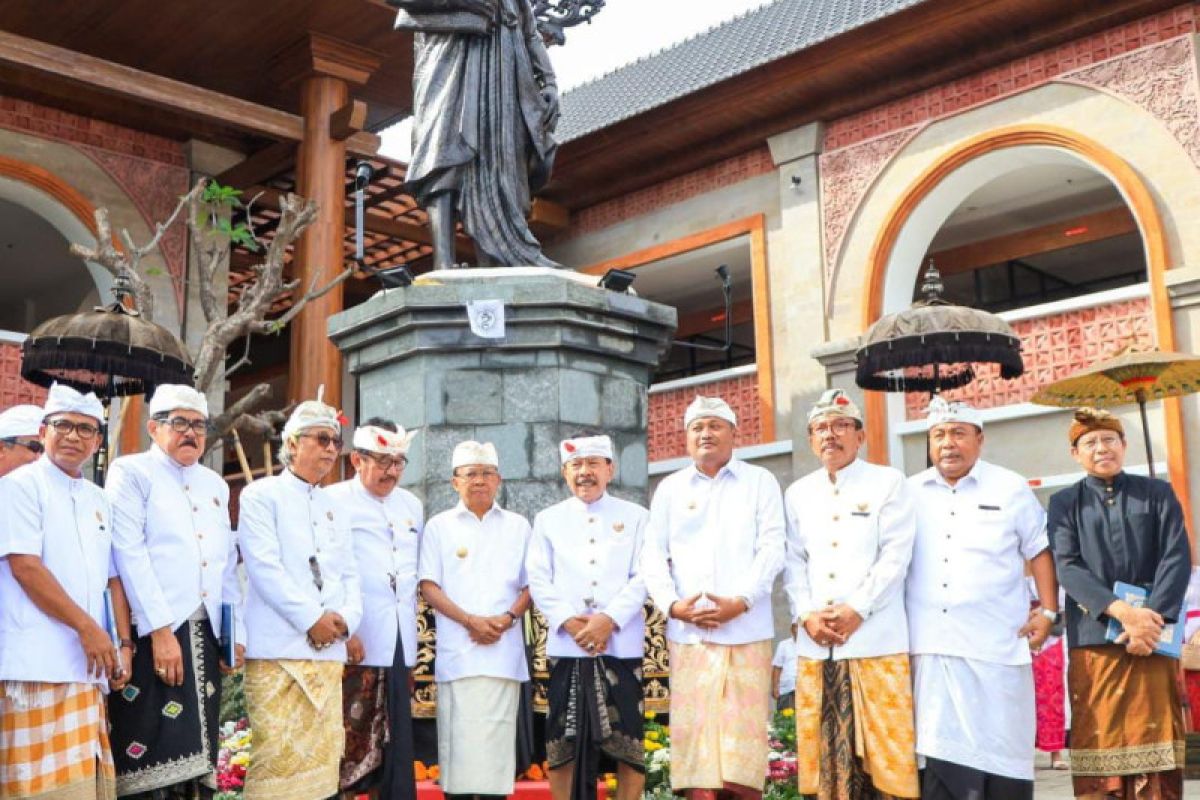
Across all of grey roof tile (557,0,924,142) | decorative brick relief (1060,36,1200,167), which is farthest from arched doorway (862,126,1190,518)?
grey roof tile (557,0,924,142)

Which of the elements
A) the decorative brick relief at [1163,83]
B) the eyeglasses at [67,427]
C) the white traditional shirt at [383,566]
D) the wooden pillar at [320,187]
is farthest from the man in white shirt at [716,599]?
the wooden pillar at [320,187]

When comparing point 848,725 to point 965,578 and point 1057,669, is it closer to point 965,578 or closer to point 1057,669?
point 965,578

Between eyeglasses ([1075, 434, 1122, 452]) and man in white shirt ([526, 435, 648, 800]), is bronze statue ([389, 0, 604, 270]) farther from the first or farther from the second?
eyeglasses ([1075, 434, 1122, 452])

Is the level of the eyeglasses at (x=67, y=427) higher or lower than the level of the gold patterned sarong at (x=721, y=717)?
higher

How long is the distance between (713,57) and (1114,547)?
37.0 feet

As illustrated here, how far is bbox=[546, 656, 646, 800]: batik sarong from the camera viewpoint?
4.39 m

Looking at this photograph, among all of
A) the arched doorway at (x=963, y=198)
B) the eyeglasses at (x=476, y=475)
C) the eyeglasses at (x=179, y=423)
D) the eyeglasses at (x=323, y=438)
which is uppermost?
the arched doorway at (x=963, y=198)

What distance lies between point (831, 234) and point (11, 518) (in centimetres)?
1015

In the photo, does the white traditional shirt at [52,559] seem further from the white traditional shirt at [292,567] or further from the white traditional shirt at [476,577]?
the white traditional shirt at [476,577]

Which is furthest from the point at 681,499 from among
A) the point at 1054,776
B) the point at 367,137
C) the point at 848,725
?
the point at 367,137

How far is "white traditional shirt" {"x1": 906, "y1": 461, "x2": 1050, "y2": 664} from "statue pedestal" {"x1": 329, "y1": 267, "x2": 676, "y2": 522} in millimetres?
1789

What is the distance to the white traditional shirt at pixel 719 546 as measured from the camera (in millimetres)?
4320

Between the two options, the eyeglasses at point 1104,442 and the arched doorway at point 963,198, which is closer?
the eyeglasses at point 1104,442

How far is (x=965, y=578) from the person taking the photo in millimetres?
4199
